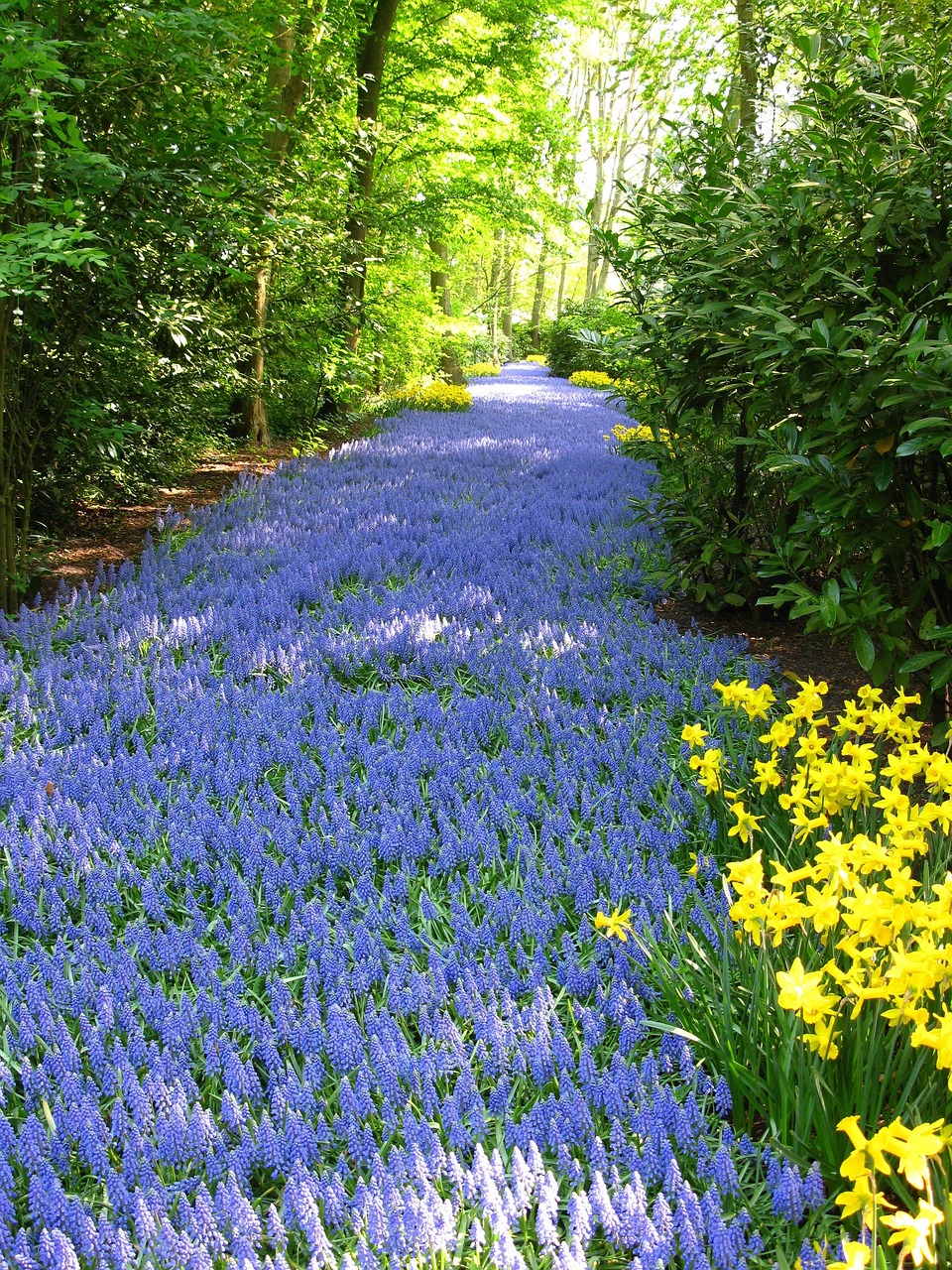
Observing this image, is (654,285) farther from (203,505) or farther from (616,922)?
(203,505)

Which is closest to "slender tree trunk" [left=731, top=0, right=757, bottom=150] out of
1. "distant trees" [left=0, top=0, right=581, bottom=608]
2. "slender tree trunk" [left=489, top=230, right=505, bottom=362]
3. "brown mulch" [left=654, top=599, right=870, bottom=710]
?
"distant trees" [left=0, top=0, right=581, bottom=608]

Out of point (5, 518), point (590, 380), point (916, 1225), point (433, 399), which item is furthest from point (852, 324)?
point (590, 380)

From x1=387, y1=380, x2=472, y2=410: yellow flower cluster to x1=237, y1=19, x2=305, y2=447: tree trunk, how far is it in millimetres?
4982

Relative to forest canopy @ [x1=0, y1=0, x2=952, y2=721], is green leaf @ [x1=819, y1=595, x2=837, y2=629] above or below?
below

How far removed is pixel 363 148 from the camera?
10.1 meters

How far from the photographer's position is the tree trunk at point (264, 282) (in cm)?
778

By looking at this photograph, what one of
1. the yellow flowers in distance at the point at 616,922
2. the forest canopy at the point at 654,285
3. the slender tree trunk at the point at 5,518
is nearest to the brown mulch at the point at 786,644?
the forest canopy at the point at 654,285

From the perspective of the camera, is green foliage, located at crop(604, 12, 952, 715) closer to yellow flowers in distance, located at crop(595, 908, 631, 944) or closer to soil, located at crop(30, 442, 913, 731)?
soil, located at crop(30, 442, 913, 731)

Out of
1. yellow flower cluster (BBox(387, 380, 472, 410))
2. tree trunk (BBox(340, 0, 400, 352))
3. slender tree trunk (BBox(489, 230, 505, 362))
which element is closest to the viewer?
tree trunk (BBox(340, 0, 400, 352))

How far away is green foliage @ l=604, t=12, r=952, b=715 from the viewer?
2959mm

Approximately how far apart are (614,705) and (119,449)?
15.9 ft

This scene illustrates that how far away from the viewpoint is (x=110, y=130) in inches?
200

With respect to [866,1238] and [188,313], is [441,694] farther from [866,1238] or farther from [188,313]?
[188,313]

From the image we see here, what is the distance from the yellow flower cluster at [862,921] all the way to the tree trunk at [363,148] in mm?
8305
